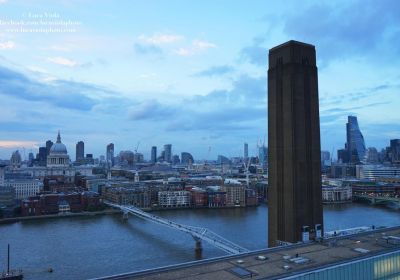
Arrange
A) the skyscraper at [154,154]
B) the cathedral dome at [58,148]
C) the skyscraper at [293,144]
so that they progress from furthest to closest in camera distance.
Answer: the skyscraper at [154,154] < the cathedral dome at [58,148] < the skyscraper at [293,144]

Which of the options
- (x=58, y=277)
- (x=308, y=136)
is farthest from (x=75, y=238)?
(x=308, y=136)

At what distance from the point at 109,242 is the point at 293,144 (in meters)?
11.2

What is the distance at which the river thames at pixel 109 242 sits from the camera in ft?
50.4

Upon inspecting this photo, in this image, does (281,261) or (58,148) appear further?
(58,148)

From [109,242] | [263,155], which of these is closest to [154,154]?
[263,155]

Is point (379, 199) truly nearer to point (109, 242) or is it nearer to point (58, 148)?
point (109, 242)

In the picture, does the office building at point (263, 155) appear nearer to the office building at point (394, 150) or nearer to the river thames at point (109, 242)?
the office building at point (394, 150)

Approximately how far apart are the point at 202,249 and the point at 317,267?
1036 cm

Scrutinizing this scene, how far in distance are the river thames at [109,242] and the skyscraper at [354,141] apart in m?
87.1

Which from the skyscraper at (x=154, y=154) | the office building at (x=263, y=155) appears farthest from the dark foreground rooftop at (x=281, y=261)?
the skyscraper at (x=154, y=154)

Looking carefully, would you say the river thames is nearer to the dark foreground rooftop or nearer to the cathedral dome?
the dark foreground rooftop

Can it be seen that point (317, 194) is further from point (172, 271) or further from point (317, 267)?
point (172, 271)

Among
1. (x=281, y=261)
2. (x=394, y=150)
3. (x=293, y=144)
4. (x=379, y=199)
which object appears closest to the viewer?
(x=281, y=261)

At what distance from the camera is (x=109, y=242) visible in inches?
785
